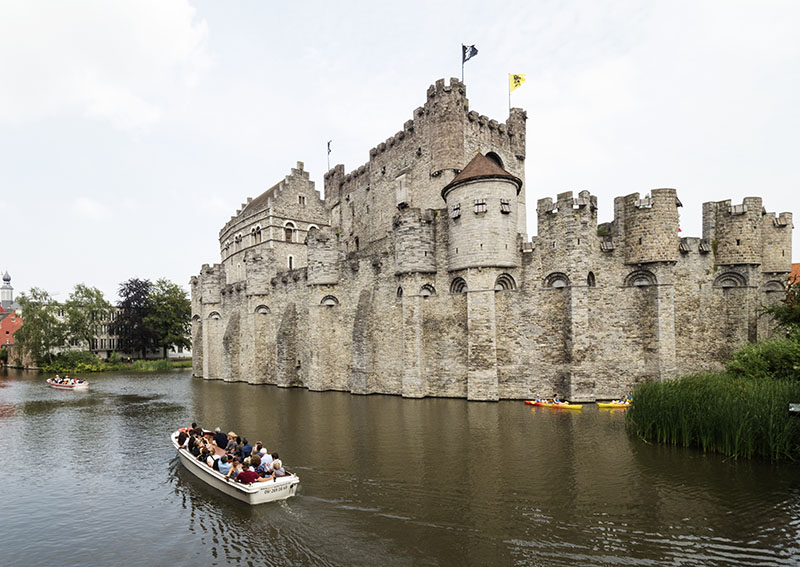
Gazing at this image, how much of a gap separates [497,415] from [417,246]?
10.4m

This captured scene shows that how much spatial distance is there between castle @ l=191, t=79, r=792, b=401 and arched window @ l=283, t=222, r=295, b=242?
610 inches

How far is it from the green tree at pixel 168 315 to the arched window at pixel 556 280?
53302mm

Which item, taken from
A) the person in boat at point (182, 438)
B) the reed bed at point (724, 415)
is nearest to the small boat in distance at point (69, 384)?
the person in boat at point (182, 438)

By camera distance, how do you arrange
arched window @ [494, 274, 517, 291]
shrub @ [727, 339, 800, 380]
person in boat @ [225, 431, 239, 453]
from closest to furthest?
person in boat @ [225, 431, 239, 453] → shrub @ [727, 339, 800, 380] → arched window @ [494, 274, 517, 291]

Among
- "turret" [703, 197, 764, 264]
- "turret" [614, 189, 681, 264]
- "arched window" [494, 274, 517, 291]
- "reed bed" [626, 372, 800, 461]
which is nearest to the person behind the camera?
"reed bed" [626, 372, 800, 461]

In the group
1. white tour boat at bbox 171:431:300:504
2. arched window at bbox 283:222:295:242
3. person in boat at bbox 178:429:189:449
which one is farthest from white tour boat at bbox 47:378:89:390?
white tour boat at bbox 171:431:300:504

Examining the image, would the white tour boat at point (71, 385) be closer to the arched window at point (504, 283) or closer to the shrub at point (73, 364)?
the shrub at point (73, 364)

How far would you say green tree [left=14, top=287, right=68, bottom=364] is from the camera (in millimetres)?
54938

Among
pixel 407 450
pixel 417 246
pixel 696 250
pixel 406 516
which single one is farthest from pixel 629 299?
pixel 406 516

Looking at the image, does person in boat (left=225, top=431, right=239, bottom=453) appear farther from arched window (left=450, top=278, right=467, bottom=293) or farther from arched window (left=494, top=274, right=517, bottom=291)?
arched window (left=494, top=274, right=517, bottom=291)

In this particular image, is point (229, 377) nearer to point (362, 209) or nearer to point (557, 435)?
point (362, 209)

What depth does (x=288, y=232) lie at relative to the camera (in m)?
45.2

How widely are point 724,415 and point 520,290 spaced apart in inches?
457

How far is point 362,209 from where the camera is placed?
39.7m
